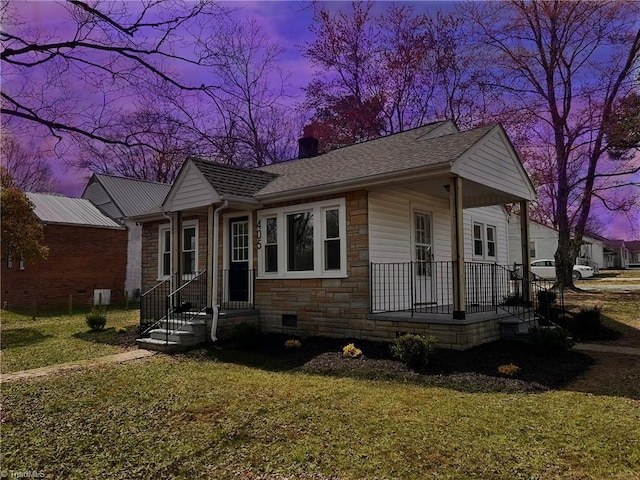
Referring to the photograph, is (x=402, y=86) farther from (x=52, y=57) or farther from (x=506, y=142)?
(x=52, y=57)

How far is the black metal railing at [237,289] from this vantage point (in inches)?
430

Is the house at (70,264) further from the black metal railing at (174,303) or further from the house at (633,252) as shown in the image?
the house at (633,252)

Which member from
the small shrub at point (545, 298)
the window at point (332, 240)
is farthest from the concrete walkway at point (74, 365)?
the small shrub at point (545, 298)

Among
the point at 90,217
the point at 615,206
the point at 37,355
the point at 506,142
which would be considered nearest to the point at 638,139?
the point at 615,206

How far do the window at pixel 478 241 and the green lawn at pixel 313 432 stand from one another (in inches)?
317

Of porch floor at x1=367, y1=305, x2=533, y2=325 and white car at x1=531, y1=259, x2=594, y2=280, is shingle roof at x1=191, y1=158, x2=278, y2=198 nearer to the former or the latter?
porch floor at x1=367, y1=305, x2=533, y2=325

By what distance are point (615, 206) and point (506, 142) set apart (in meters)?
14.2

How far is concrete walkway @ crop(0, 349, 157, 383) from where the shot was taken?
7.31 metres

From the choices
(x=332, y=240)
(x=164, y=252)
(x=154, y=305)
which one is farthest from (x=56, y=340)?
(x=332, y=240)

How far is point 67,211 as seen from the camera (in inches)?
867

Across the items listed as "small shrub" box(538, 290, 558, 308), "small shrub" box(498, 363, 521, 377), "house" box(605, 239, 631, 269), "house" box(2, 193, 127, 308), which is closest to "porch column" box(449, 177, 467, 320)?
"small shrub" box(498, 363, 521, 377)

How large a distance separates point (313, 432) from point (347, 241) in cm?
515

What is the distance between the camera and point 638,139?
1741cm

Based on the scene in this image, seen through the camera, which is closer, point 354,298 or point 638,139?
point 354,298
